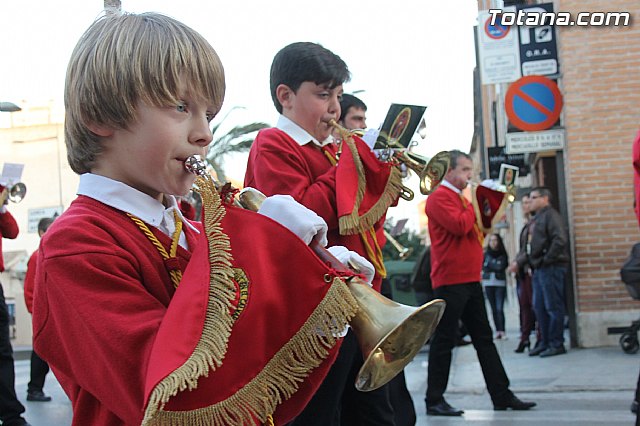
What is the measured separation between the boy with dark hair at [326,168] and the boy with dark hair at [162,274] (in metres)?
1.53

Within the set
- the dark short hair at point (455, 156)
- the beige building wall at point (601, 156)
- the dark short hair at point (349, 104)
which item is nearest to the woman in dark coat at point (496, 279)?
the beige building wall at point (601, 156)

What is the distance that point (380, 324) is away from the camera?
1.56 metres

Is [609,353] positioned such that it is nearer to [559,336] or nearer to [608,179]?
[559,336]

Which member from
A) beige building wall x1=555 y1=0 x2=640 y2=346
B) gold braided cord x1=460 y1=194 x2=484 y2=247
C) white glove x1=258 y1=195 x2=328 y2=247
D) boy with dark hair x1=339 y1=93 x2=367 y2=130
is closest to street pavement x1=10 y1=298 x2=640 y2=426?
beige building wall x1=555 y1=0 x2=640 y2=346

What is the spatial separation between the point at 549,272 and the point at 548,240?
1.25 ft

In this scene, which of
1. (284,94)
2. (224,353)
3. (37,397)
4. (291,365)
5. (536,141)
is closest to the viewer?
(224,353)

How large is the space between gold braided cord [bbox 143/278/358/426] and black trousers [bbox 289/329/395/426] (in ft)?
4.68

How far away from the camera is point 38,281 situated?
1585 mm

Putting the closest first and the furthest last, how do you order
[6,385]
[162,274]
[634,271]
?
[162,274] → [6,385] → [634,271]

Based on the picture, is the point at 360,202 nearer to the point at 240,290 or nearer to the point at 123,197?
the point at 123,197

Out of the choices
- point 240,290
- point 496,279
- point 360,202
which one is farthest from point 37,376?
point 240,290

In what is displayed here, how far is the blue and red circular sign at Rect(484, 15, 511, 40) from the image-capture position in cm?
1036

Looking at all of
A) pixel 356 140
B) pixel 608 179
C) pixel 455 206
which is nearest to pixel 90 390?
pixel 356 140

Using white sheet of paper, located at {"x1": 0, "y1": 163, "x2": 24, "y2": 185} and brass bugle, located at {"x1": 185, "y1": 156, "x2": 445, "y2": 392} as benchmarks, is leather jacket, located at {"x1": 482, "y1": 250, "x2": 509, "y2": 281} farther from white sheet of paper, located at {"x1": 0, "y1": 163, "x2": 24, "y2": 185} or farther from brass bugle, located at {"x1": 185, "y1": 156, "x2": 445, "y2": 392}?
brass bugle, located at {"x1": 185, "y1": 156, "x2": 445, "y2": 392}
